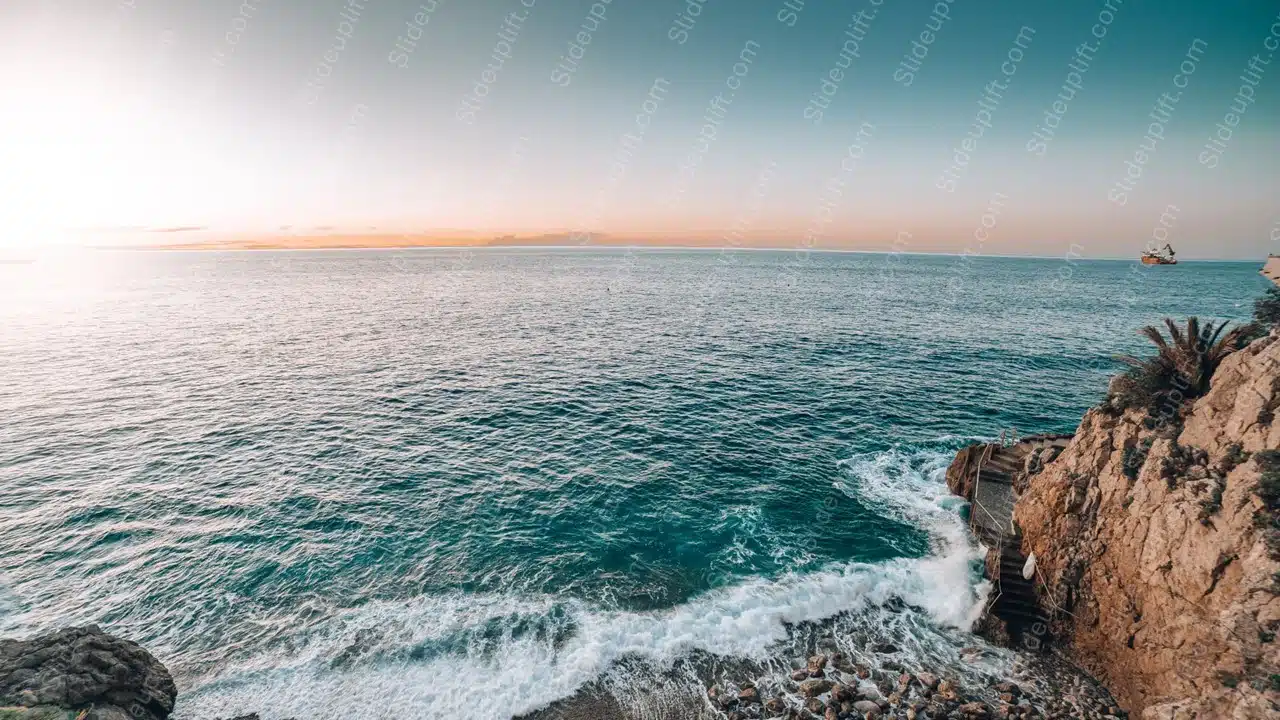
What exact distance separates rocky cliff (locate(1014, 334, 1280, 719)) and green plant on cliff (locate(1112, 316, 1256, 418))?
532 mm

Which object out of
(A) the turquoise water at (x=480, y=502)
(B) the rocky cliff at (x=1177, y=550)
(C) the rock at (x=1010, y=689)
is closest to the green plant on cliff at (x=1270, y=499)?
(B) the rocky cliff at (x=1177, y=550)

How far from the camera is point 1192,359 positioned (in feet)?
66.5

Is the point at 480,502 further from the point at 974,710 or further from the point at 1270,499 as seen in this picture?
the point at 1270,499

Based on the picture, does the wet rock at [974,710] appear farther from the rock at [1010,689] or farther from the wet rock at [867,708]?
the wet rock at [867,708]

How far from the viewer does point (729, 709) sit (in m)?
17.4

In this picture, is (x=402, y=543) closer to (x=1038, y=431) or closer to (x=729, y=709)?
(x=729, y=709)

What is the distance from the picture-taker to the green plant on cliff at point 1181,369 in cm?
2016

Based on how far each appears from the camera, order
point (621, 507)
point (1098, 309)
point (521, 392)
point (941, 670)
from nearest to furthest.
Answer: point (941, 670), point (621, 507), point (521, 392), point (1098, 309)

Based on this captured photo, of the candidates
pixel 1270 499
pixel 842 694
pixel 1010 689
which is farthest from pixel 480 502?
pixel 1270 499

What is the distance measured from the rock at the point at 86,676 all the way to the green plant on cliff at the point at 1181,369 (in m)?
39.7

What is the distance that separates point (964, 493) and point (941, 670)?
14194mm

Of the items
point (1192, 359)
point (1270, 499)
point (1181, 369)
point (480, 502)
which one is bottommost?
point (480, 502)

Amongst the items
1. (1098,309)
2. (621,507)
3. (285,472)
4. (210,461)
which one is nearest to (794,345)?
(621,507)

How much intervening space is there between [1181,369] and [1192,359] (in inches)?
21.8
